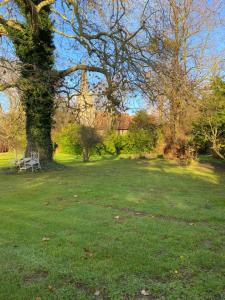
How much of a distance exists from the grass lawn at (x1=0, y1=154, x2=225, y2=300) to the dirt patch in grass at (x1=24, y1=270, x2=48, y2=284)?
0.04 ft

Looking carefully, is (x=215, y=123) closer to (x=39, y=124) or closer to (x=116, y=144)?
(x=39, y=124)

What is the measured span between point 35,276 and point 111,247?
4.08 feet

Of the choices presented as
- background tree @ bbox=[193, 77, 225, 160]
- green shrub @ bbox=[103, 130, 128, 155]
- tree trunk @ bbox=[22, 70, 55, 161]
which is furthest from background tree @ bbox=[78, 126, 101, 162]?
green shrub @ bbox=[103, 130, 128, 155]

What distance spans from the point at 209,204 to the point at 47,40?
11.2 m

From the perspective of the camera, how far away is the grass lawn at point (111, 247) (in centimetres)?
324

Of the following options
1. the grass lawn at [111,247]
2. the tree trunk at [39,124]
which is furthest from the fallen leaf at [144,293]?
the tree trunk at [39,124]

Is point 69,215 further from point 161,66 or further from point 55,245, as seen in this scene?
point 161,66

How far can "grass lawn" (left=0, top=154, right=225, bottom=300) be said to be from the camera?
3244 mm

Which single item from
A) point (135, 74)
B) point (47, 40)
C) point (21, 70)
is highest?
point (47, 40)

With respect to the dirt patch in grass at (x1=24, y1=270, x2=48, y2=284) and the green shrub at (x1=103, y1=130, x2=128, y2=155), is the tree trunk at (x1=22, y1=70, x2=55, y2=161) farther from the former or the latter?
the green shrub at (x1=103, y1=130, x2=128, y2=155)

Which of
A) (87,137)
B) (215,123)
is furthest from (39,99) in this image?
(215,123)

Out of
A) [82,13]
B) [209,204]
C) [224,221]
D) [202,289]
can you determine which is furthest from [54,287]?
[82,13]

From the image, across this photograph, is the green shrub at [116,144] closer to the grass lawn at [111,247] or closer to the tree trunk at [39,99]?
the tree trunk at [39,99]

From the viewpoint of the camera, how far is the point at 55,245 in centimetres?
446
